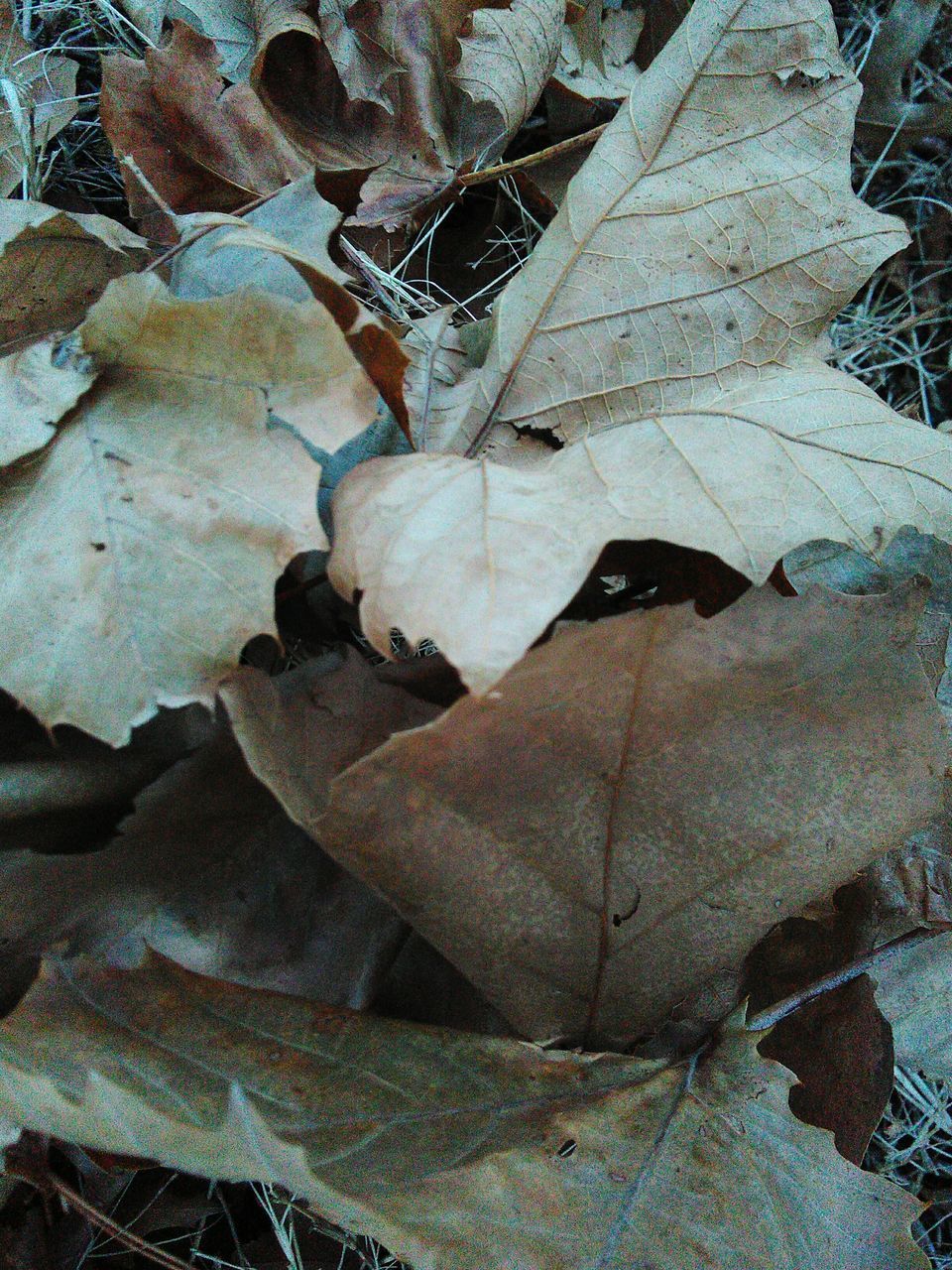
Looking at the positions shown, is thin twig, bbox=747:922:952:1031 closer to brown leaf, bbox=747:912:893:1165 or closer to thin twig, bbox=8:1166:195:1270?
brown leaf, bbox=747:912:893:1165

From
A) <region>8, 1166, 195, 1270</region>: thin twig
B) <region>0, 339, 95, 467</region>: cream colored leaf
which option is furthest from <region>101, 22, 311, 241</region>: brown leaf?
<region>8, 1166, 195, 1270</region>: thin twig

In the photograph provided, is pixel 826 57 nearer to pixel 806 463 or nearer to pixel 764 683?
pixel 806 463

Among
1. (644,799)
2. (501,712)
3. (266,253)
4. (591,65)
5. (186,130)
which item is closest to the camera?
(501,712)

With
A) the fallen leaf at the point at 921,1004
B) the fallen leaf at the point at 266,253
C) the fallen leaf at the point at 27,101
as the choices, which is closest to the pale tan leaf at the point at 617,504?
the fallen leaf at the point at 266,253

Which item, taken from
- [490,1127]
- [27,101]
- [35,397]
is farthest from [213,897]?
[27,101]

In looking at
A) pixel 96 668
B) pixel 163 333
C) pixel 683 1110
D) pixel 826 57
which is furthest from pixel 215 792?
pixel 826 57

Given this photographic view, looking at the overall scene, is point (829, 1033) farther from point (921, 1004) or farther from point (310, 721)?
point (310, 721)

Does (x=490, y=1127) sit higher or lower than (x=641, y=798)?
lower
